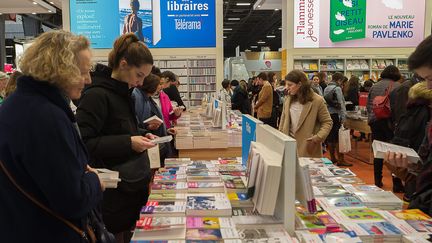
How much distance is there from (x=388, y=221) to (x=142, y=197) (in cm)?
129

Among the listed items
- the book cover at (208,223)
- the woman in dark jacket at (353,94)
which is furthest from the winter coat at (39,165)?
the woman in dark jacket at (353,94)

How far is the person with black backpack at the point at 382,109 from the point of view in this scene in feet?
17.5

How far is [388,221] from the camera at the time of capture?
1.77 m

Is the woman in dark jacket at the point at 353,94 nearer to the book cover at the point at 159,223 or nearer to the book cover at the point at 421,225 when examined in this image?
the book cover at the point at 421,225

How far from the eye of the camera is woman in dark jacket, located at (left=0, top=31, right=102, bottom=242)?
126cm

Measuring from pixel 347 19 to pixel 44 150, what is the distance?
1026cm

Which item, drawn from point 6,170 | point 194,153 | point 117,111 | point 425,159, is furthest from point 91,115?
point 194,153

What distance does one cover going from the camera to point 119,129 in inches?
84.3

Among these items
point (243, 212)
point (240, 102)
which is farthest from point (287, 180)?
point (240, 102)

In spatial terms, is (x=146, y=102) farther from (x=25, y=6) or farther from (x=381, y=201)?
(x=25, y=6)

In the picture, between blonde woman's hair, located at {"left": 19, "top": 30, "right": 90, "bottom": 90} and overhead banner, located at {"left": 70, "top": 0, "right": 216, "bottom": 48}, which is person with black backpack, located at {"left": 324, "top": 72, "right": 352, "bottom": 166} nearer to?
overhead banner, located at {"left": 70, "top": 0, "right": 216, "bottom": 48}

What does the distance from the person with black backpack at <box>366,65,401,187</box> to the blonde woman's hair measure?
15.5ft

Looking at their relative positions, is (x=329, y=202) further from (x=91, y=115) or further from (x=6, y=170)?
(x=6, y=170)

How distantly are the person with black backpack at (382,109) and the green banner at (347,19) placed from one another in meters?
5.14
